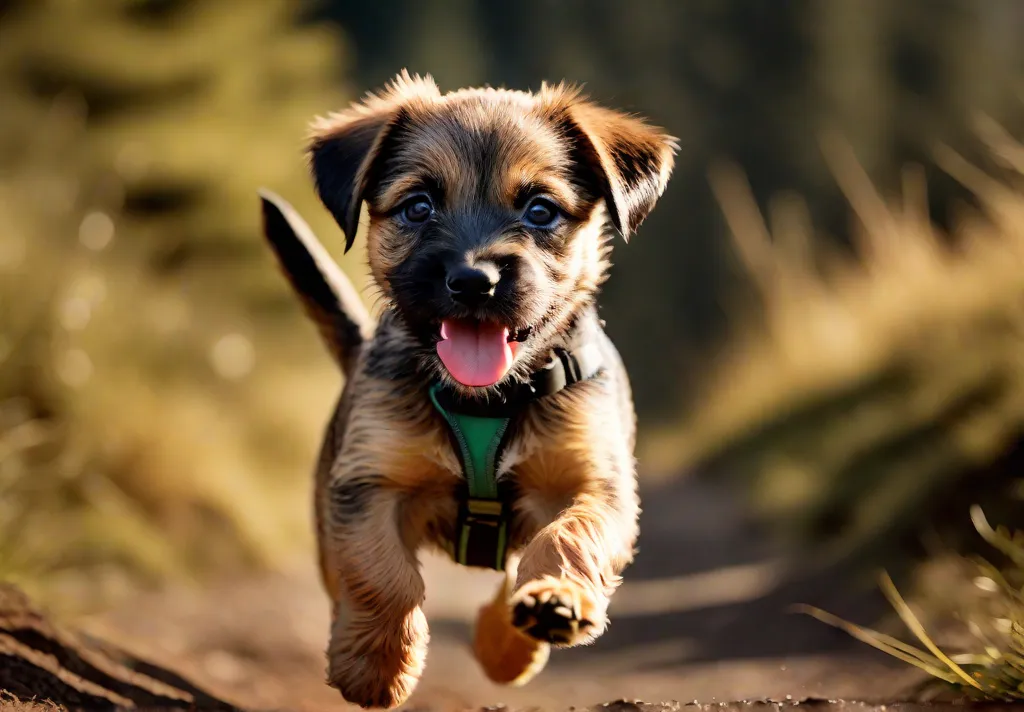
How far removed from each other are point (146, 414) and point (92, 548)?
4.21 ft

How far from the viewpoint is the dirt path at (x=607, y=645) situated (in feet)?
16.4

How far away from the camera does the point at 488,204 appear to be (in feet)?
11.0

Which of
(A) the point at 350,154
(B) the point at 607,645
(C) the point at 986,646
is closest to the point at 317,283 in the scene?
(A) the point at 350,154

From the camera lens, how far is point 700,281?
2391 cm

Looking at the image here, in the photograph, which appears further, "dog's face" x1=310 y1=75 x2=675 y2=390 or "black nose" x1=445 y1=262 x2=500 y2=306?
"dog's face" x1=310 y1=75 x2=675 y2=390

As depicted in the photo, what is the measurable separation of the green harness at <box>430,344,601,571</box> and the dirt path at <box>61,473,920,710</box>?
1.32 m

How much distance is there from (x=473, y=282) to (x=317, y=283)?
54.1 inches

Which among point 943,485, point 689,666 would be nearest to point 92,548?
point 689,666

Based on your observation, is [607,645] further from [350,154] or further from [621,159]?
[350,154]

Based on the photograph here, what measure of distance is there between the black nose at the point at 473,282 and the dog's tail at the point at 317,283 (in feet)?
3.91

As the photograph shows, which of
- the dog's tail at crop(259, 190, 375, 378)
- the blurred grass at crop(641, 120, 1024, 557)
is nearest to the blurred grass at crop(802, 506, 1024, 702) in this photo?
the blurred grass at crop(641, 120, 1024, 557)

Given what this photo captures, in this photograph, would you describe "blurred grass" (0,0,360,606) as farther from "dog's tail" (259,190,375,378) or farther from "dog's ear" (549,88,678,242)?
"dog's ear" (549,88,678,242)

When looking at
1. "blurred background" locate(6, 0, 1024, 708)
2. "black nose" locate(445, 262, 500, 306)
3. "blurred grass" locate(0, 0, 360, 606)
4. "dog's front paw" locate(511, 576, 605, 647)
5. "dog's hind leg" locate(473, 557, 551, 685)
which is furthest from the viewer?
"blurred grass" locate(0, 0, 360, 606)

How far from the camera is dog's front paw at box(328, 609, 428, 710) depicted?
10.8 feet
